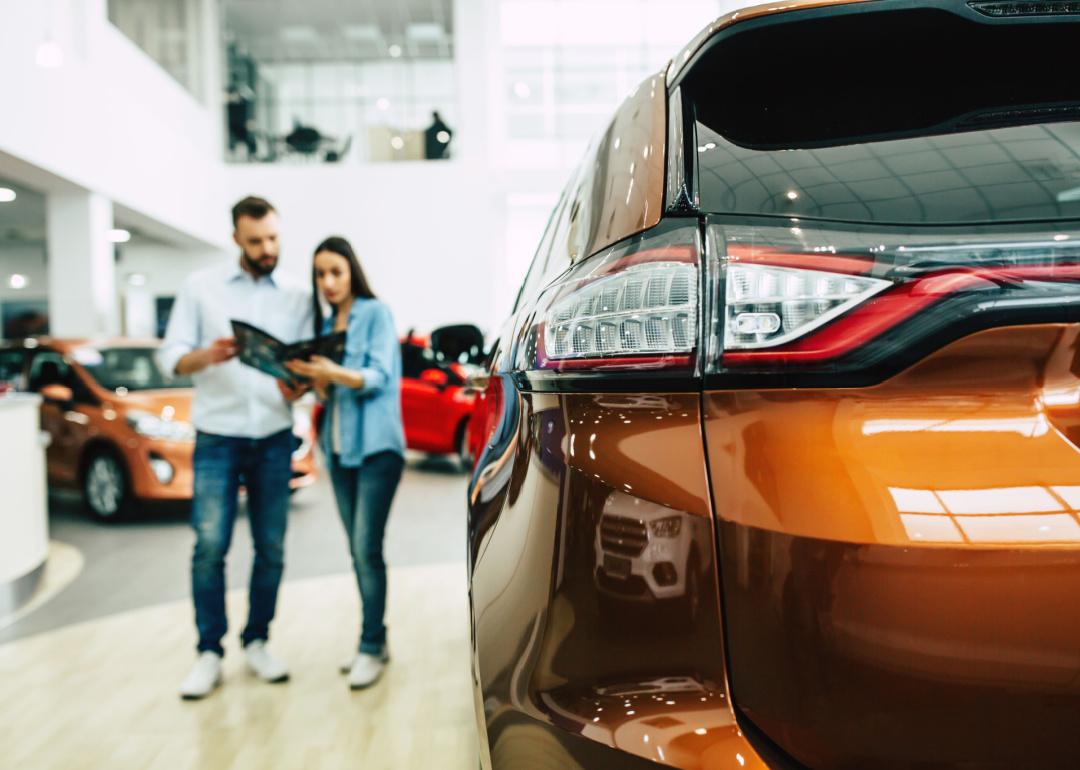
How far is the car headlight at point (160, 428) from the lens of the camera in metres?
6.04

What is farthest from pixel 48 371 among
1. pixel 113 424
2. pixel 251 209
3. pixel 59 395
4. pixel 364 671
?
pixel 364 671

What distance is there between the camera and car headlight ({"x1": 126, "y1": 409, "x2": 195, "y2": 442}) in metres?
6.04

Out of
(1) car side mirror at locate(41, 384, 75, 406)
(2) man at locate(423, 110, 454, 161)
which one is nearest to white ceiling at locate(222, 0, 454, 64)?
(2) man at locate(423, 110, 454, 161)

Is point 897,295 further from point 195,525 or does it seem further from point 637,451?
point 195,525

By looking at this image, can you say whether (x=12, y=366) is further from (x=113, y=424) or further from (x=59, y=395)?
(x=113, y=424)

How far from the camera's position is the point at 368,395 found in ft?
9.62

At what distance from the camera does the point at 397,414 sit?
2977 mm

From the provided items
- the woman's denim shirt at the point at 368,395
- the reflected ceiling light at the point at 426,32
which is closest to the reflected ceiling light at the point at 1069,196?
the woman's denim shirt at the point at 368,395

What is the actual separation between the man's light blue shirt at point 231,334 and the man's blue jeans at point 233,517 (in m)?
0.07

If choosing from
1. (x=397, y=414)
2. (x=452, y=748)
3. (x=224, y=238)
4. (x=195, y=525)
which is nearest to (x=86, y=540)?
(x=195, y=525)

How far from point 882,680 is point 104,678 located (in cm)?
305

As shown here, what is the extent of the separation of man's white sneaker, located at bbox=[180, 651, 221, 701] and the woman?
43 centimetres

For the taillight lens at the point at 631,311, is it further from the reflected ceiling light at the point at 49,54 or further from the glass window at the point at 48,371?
the reflected ceiling light at the point at 49,54

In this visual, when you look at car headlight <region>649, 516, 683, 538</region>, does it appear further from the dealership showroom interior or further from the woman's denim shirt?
the woman's denim shirt
